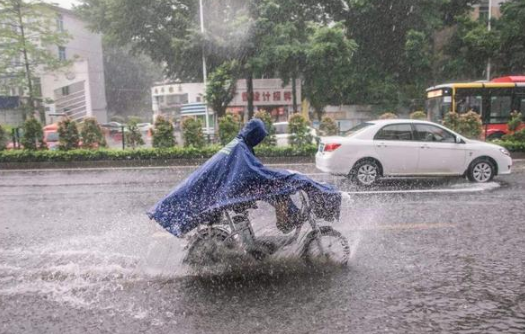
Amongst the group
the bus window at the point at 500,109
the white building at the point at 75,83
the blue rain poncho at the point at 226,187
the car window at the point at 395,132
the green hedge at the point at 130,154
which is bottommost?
the green hedge at the point at 130,154

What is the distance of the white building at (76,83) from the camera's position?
37406 mm

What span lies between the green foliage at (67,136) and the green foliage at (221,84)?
853 cm

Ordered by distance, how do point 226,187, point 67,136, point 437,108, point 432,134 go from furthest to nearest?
point 437,108 < point 67,136 < point 432,134 < point 226,187

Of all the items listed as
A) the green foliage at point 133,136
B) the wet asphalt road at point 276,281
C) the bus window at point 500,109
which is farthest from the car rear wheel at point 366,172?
the bus window at point 500,109

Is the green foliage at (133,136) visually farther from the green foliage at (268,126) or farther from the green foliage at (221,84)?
the green foliage at (221,84)

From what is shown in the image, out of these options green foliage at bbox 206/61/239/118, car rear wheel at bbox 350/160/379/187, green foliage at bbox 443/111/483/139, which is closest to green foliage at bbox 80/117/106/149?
green foliage at bbox 206/61/239/118

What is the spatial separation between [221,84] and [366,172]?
14.7m

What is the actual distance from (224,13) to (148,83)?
36.9 m

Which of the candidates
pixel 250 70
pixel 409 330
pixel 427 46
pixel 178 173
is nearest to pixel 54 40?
pixel 250 70

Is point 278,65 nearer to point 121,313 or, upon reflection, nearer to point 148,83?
point 121,313

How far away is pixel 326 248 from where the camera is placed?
194 inches

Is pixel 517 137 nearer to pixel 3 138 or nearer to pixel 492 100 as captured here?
pixel 492 100

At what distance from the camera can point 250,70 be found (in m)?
23.5

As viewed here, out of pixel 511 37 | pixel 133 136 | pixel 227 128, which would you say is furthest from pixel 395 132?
pixel 511 37
